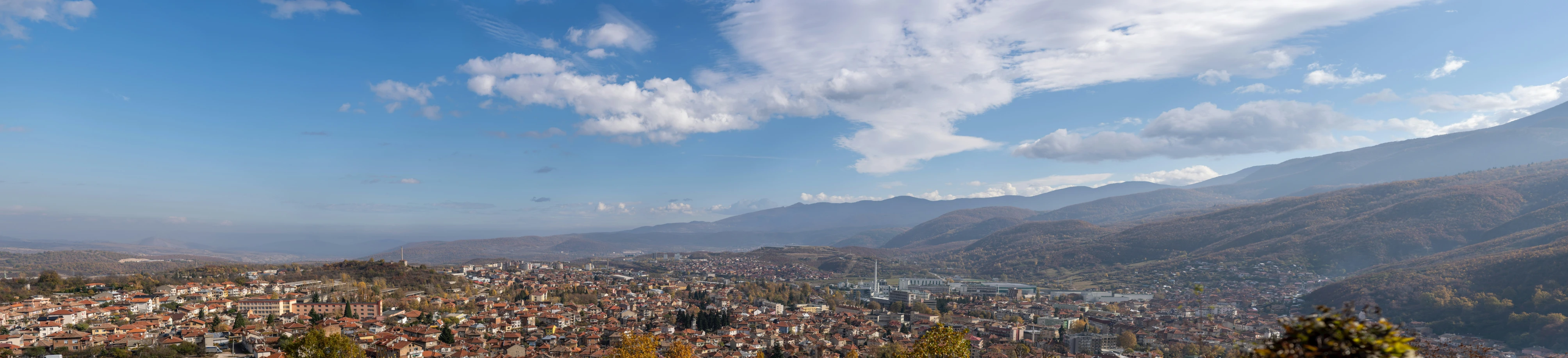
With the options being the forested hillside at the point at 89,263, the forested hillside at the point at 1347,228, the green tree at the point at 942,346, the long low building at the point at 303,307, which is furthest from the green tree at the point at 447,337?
the forested hillside at the point at 1347,228

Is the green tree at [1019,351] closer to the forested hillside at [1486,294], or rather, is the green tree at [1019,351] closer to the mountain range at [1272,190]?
the forested hillside at [1486,294]

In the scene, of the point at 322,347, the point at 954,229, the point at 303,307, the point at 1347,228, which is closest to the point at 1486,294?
the point at 1347,228

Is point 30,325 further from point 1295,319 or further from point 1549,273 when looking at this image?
point 1549,273

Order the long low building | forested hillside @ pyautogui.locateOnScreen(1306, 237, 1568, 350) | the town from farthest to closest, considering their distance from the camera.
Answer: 1. the long low building
2. forested hillside @ pyautogui.locateOnScreen(1306, 237, 1568, 350)
3. the town

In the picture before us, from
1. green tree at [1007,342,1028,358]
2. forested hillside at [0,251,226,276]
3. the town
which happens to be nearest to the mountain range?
forested hillside at [0,251,226,276]

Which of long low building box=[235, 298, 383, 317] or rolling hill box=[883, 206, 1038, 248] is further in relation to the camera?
rolling hill box=[883, 206, 1038, 248]

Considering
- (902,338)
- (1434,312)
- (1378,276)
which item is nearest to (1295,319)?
(902,338)

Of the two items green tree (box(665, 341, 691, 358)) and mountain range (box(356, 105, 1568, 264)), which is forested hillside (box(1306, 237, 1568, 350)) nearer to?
green tree (box(665, 341, 691, 358))

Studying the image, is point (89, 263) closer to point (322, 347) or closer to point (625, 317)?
point (625, 317)
